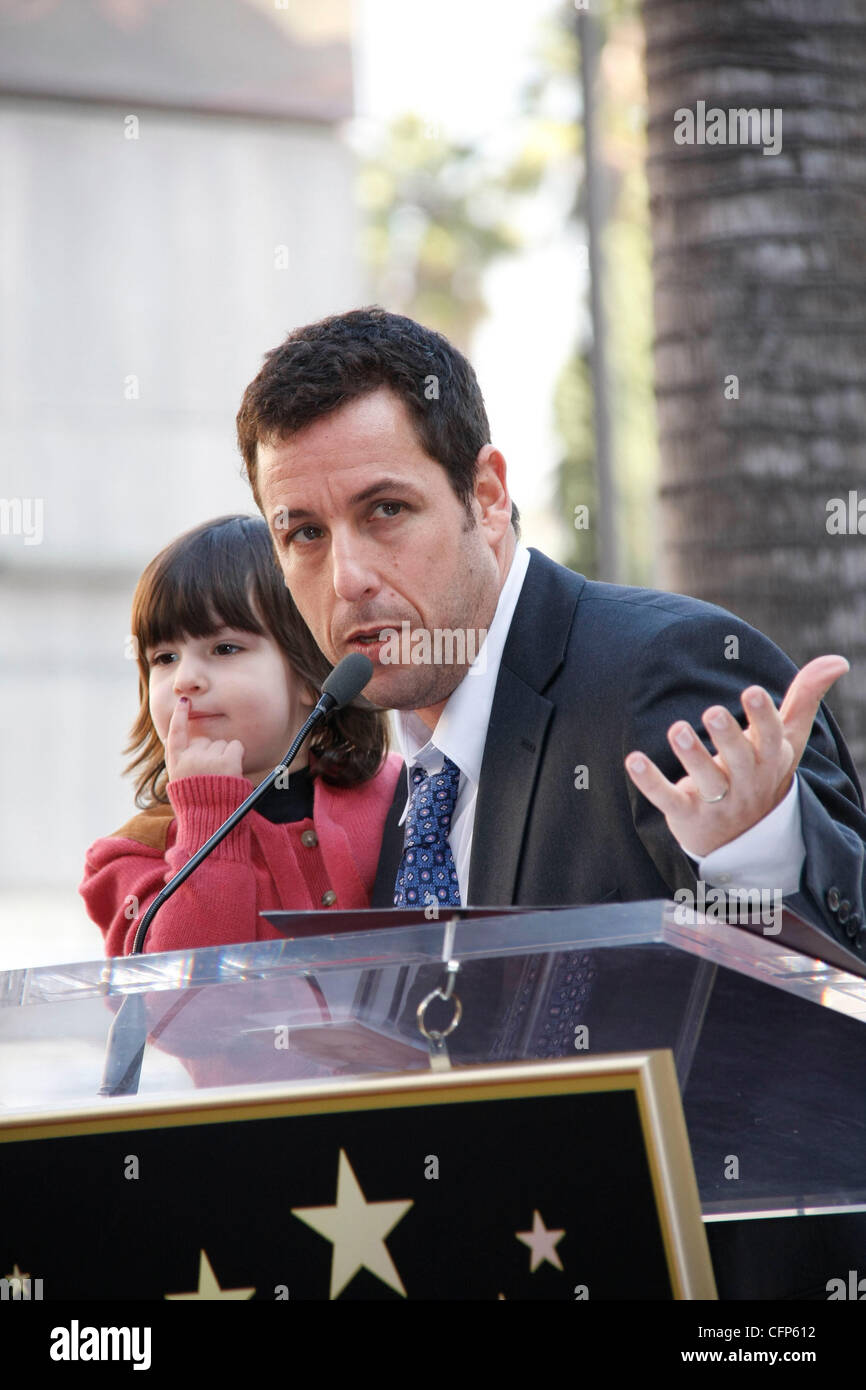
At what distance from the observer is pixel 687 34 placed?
12.6 feet

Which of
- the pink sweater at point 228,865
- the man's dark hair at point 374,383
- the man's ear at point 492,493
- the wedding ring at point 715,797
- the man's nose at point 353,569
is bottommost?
the pink sweater at point 228,865

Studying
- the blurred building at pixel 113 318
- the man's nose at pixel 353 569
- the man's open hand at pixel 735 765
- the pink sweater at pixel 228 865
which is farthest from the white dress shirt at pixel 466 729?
the blurred building at pixel 113 318

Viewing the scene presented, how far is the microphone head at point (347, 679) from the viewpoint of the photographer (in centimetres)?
224

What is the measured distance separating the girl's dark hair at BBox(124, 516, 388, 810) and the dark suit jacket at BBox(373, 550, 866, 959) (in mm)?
583

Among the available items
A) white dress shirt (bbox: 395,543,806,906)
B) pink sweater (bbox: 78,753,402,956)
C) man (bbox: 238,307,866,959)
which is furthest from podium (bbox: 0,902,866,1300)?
pink sweater (bbox: 78,753,402,956)

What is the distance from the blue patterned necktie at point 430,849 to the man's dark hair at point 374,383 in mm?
493

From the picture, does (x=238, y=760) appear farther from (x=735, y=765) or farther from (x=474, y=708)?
(x=735, y=765)

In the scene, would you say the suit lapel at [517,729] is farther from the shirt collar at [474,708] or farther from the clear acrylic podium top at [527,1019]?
the clear acrylic podium top at [527,1019]

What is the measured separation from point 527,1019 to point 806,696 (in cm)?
49

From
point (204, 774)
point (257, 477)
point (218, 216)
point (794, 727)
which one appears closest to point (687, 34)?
point (257, 477)

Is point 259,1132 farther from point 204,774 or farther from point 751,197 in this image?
point 751,197

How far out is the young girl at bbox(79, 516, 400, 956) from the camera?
2869 mm

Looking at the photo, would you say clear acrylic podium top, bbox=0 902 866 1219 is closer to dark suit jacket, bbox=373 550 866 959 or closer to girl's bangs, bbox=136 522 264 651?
dark suit jacket, bbox=373 550 866 959

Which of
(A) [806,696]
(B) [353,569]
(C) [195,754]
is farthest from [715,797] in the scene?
(C) [195,754]
